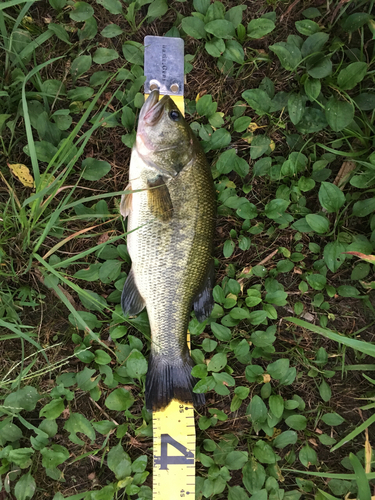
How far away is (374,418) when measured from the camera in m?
2.12

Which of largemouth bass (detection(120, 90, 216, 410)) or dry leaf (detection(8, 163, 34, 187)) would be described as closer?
largemouth bass (detection(120, 90, 216, 410))

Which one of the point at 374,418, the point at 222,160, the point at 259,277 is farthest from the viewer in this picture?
the point at 259,277

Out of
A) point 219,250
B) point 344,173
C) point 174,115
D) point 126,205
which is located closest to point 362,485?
point 219,250

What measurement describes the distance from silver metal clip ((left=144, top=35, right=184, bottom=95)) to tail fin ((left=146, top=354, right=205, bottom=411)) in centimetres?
190

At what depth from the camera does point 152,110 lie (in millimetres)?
2039

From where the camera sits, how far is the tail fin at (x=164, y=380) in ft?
7.22

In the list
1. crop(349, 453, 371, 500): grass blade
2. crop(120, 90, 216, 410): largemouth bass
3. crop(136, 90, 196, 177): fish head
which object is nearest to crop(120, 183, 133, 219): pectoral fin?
crop(120, 90, 216, 410): largemouth bass

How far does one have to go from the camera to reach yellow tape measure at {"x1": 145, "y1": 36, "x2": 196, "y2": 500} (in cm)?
220

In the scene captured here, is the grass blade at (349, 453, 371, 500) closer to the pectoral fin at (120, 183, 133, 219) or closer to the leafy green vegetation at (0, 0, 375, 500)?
the leafy green vegetation at (0, 0, 375, 500)

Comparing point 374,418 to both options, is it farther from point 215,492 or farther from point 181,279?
point 181,279

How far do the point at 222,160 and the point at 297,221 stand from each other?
2.32ft

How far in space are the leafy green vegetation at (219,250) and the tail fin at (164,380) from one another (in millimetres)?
85

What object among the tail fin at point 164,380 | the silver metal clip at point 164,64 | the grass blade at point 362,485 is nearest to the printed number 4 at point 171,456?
the tail fin at point 164,380

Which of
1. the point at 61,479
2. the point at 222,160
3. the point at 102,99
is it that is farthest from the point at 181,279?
the point at 61,479
